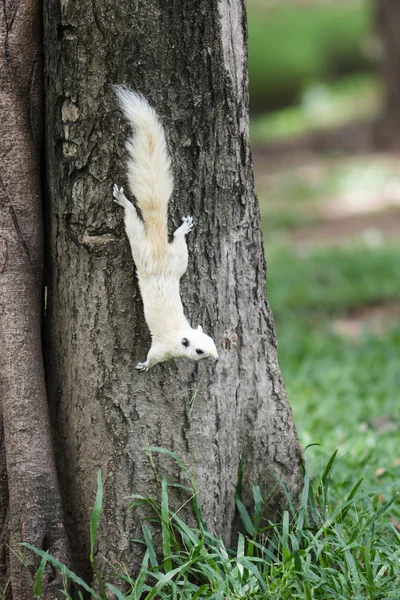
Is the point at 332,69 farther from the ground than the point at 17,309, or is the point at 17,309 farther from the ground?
the point at 332,69

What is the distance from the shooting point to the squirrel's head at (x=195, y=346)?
91.3 inches

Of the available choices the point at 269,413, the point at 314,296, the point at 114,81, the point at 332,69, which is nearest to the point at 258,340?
the point at 269,413

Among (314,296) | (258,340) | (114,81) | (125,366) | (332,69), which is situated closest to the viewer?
(114,81)

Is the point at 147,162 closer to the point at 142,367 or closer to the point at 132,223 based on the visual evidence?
the point at 132,223

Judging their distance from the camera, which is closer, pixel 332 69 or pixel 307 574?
pixel 307 574

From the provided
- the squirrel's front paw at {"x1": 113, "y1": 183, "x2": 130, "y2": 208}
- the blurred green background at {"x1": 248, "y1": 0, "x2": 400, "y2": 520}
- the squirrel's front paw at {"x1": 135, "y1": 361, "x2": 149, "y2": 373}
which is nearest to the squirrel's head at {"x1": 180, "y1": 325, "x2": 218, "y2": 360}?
the squirrel's front paw at {"x1": 135, "y1": 361, "x2": 149, "y2": 373}

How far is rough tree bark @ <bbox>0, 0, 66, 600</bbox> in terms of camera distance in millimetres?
2439

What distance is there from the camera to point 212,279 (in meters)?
2.47

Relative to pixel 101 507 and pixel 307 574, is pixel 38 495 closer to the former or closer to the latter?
pixel 101 507

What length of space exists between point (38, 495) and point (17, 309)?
55cm

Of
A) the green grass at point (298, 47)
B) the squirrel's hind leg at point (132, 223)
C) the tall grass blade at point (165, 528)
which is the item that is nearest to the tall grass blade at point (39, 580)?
the tall grass blade at point (165, 528)

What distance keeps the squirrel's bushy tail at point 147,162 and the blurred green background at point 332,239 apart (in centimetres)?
111

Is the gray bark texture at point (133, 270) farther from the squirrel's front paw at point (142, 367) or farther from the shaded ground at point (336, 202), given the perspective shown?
the shaded ground at point (336, 202)

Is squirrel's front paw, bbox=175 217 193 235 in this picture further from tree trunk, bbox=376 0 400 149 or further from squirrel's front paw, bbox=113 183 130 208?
tree trunk, bbox=376 0 400 149
